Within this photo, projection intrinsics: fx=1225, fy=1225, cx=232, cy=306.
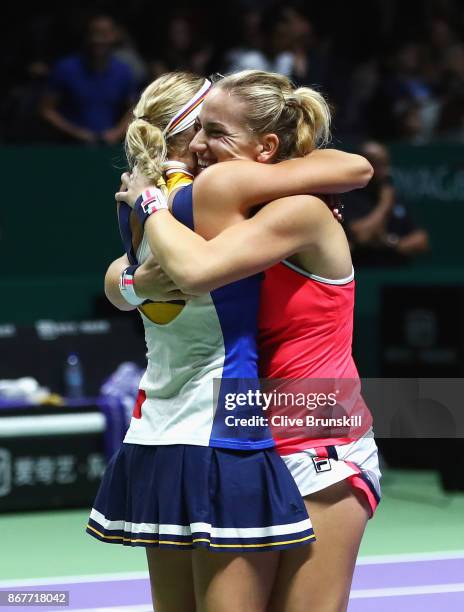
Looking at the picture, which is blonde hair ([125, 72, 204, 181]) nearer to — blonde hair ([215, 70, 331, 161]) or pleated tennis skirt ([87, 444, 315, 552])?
blonde hair ([215, 70, 331, 161])

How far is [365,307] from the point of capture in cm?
852

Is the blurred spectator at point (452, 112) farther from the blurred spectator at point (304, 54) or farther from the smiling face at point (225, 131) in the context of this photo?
the smiling face at point (225, 131)

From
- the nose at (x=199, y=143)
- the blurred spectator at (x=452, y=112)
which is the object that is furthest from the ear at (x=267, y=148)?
the blurred spectator at (x=452, y=112)

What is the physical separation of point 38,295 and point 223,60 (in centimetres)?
291

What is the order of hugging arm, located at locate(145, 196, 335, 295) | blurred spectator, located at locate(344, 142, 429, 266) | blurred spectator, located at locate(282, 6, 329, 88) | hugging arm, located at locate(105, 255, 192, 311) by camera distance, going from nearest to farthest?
hugging arm, located at locate(145, 196, 335, 295) < hugging arm, located at locate(105, 255, 192, 311) < blurred spectator, located at locate(344, 142, 429, 266) < blurred spectator, located at locate(282, 6, 329, 88)

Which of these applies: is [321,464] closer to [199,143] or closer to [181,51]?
[199,143]

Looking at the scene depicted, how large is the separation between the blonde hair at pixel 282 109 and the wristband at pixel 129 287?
0.45 meters

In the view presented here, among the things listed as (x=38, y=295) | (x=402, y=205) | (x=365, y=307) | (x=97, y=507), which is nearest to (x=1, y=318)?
(x=38, y=295)

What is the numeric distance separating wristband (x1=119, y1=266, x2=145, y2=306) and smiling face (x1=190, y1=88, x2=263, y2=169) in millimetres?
342

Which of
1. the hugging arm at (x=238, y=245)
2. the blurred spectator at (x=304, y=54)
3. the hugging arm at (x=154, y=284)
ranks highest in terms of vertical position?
the blurred spectator at (x=304, y=54)

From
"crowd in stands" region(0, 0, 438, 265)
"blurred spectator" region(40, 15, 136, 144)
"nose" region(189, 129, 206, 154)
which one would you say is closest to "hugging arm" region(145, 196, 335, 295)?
"nose" region(189, 129, 206, 154)

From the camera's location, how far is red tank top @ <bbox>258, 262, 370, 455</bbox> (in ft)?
9.36

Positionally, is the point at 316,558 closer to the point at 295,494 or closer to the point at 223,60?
the point at 295,494

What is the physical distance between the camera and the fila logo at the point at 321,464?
9.39ft
